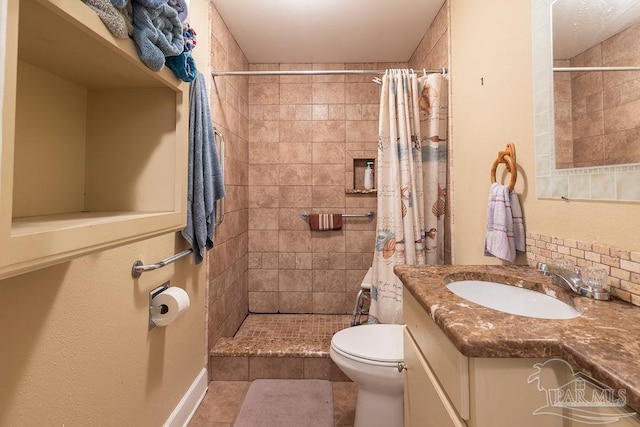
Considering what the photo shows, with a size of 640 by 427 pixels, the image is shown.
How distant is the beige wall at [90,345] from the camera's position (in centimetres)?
72

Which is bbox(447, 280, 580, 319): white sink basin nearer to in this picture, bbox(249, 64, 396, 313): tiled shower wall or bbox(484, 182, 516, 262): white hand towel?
bbox(484, 182, 516, 262): white hand towel

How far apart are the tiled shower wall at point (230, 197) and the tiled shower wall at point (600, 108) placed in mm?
1809

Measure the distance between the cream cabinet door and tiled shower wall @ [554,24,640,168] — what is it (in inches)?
30.1

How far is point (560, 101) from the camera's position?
98cm

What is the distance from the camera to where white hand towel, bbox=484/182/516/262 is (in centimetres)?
116

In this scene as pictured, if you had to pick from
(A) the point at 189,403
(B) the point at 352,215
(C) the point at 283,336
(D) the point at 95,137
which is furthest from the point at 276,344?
(D) the point at 95,137

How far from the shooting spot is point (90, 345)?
94 centimetres

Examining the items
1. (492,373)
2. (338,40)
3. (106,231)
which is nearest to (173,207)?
(106,231)

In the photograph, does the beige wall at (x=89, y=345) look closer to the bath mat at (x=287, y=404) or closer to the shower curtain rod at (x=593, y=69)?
the bath mat at (x=287, y=404)

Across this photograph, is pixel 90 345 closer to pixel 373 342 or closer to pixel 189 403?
pixel 189 403

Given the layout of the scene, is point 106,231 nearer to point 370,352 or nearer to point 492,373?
point 492,373

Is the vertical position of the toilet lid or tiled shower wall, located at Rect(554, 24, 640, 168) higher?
tiled shower wall, located at Rect(554, 24, 640, 168)

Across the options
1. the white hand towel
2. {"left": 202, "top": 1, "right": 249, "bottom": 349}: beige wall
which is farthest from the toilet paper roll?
the white hand towel

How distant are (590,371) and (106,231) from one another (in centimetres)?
90
